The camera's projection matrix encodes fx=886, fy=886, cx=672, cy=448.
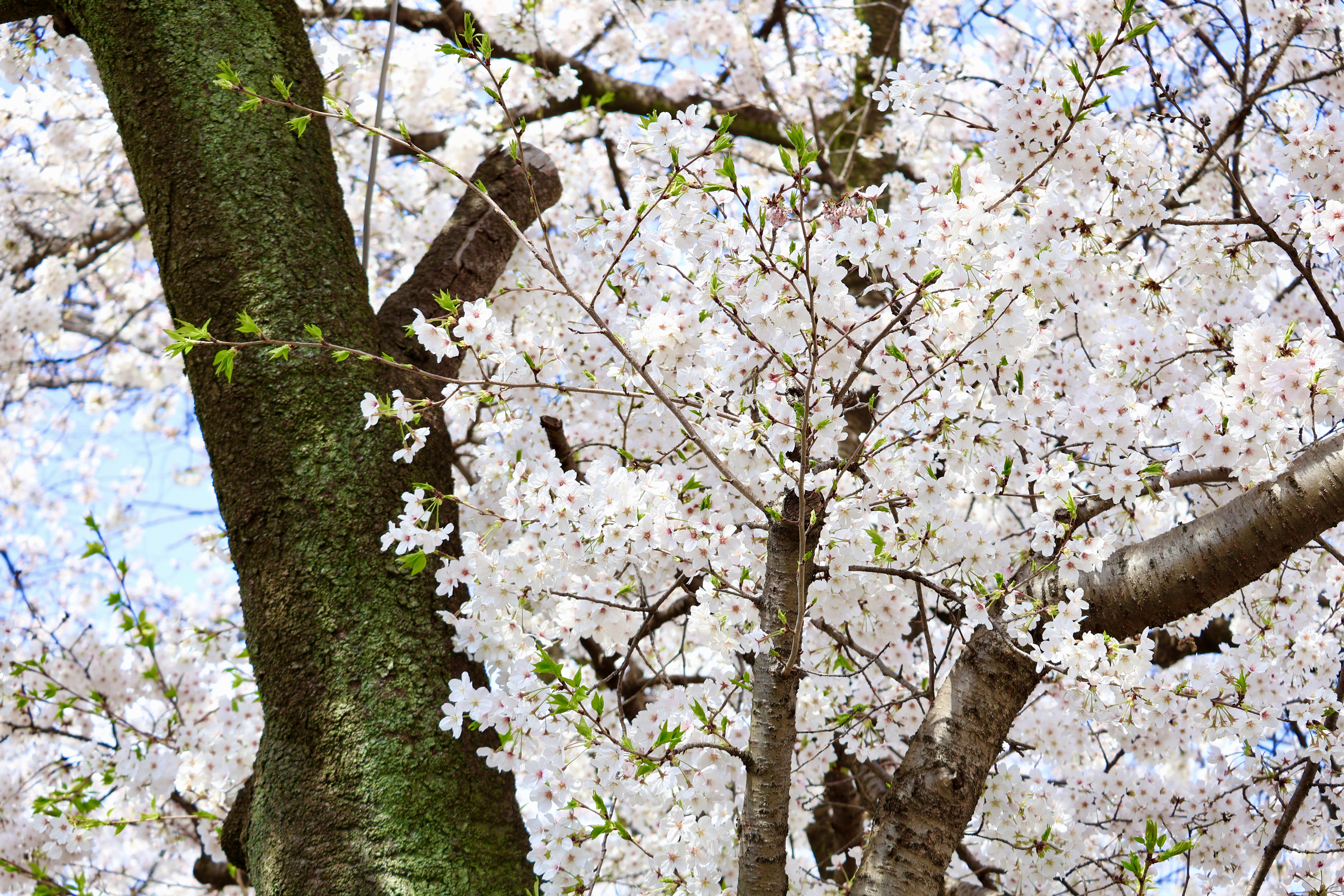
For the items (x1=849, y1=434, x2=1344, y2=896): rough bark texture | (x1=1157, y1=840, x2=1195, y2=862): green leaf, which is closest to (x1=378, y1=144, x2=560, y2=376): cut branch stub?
(x1=849, y1=434, x2=1344, y2=896): rough bark texture

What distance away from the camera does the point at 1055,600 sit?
1.81m

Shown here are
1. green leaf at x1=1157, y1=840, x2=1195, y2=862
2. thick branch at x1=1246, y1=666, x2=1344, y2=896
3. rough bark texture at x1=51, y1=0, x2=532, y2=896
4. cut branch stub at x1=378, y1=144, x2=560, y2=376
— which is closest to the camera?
green leaf at x1=1157, y1=840, x2=1195, y2=862

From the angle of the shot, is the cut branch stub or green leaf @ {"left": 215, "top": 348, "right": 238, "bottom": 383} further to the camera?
the cut branch stub

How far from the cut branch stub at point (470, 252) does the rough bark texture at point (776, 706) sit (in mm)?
1126

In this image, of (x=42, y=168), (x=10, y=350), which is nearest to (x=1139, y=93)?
(x=10, y=350)

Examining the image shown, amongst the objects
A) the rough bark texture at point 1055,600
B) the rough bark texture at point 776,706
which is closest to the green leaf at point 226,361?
the rough bark texture at point 776,706

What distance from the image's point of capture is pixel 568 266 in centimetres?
371

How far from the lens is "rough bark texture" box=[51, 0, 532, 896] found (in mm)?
1635

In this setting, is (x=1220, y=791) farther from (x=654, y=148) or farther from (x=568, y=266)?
(x=568, y=266)

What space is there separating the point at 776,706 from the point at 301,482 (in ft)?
3.52

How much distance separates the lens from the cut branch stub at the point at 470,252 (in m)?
2.33

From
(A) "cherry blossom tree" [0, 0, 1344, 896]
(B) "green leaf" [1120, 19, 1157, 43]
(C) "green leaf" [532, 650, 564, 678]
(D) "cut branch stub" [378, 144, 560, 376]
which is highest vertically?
(D) "cut branch stub" [378, 144, 560, 376]

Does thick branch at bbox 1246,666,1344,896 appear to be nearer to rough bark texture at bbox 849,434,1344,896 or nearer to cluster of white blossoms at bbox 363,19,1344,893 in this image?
cluster of white blossoms at bbox 363,19,1344,893

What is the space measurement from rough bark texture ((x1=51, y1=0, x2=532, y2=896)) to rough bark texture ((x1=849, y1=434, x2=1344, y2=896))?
75 centimetres
